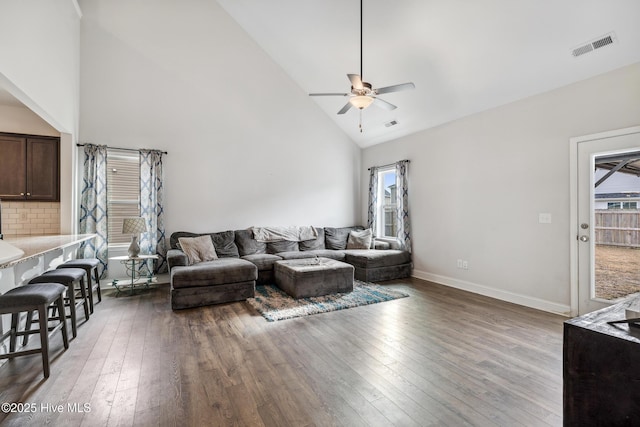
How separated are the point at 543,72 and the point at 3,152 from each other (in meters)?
6.97

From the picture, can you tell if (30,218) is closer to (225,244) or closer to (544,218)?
(225,244)

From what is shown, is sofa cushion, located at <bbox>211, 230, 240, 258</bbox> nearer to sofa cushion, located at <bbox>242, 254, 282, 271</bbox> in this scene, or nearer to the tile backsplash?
sofa cushion, located at <bbox>242, 254, 282, 271</bbox>

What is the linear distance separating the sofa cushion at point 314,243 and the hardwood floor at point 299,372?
8.27 feet

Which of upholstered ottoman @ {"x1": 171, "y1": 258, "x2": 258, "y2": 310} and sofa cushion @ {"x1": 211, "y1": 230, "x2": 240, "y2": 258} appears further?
sofa cushion @ {"x1": 211, "y1": 230, "x2": 240, "y2": 258}

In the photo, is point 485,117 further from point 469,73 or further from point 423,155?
point 423,155

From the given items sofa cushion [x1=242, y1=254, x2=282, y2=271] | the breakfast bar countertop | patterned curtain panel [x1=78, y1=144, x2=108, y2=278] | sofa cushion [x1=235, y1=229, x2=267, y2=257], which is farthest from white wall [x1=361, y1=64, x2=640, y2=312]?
patterned curtain panel [x1=78, y1=144, x2=108, y2=278]

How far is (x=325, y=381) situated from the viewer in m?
2.19

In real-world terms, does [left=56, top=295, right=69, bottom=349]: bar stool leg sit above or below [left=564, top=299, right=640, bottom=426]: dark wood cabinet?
→ below

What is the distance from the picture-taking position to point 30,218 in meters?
4.29

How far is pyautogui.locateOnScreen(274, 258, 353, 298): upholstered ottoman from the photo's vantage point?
13.8ft

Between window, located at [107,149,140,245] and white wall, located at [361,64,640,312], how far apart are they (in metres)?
4.87

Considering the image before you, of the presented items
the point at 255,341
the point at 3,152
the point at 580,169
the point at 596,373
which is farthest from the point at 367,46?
the point at 3,152

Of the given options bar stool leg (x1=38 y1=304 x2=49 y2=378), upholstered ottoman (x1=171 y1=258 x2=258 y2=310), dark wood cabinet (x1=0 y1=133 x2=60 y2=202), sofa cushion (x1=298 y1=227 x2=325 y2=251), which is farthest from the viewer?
sofa cushion (x1=298 y1=227 x2=325 y2=251)

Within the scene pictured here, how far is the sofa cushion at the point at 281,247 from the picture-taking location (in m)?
5.69
